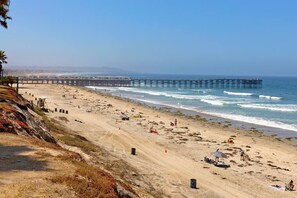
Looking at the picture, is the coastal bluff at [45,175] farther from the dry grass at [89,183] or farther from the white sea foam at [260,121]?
the white sea foam at [260,121]

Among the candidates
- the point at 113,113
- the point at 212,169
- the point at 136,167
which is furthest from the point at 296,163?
the point at 113,113

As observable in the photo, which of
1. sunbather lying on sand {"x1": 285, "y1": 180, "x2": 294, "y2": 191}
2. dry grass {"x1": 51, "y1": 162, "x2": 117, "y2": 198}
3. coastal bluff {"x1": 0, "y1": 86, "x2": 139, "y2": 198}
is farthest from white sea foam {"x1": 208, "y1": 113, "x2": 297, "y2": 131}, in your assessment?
dry grass {"x1": 51, "y1": 162, "x2": 117, "y2": 198}

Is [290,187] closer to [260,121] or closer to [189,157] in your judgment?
[189,157]

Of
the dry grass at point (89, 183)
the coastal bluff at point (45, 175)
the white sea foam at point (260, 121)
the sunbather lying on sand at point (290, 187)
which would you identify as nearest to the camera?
the coastal bluff at point (45, 175)

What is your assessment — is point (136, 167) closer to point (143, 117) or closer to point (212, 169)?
point (212, 169)

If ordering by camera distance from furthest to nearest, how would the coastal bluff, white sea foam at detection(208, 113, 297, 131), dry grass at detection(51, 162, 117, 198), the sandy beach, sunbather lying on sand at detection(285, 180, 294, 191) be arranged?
1. white sea foam at detection(208, 113, 297, 131)
2. sunbather lying on sand at detection(285, 180, 294, 191)
3. the sandy beach
4. dry grass at detection(51, 162, 117, 198)
5. the coastal bluff

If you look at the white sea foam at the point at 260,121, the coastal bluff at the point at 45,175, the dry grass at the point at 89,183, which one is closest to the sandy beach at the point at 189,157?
the coastal bluff at the point at 45,175

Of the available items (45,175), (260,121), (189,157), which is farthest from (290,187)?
(260,121)

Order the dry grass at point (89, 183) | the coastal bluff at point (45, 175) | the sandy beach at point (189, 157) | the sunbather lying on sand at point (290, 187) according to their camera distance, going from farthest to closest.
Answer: the sunbather lying on sand at point (290, 187), the sandy beach at point (189, 157), the dry grass at point (89, 183), the coastal bluff at point (45, 175)

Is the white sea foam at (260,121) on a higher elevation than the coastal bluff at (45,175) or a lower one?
lower

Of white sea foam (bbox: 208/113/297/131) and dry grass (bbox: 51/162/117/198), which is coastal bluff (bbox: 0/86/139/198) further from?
white sea foam (bbox: 208/113/297/131)
